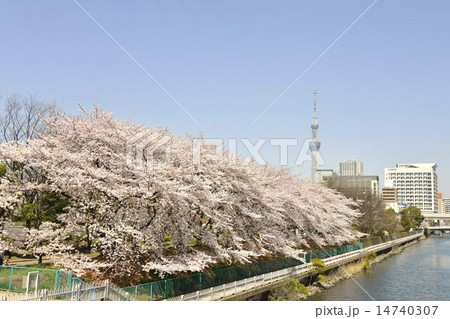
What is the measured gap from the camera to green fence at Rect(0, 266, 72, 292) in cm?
1509

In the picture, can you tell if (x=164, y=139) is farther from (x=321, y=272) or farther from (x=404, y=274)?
(x=404, y=274)

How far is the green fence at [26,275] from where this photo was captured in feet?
49.5

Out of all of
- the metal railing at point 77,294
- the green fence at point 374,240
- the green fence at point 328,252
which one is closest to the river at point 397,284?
the green fence at point 328,252

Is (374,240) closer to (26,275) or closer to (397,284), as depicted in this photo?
(397,284)

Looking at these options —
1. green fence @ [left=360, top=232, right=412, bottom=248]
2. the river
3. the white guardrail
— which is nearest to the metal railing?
the white guardrail

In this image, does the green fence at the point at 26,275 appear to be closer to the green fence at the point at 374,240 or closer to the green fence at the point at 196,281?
the green fence at the point at 196,281

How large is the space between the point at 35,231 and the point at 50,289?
249 inches

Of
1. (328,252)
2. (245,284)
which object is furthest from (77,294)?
(328,252)

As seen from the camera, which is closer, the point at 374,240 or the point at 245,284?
the point at 245,284

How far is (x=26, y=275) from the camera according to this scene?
15.7 metres
